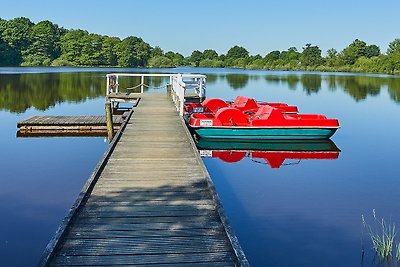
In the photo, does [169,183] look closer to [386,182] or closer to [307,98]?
[386,182]

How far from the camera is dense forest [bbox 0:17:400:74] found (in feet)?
271

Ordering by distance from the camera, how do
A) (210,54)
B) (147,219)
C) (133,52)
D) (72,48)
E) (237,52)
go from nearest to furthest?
(147,219)
(72,48)
(133,52)
(237,52)
(210,54)

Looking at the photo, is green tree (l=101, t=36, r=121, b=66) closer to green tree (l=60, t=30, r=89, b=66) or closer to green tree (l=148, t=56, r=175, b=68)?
green tree (l=60, t=30, r=89, b=66)

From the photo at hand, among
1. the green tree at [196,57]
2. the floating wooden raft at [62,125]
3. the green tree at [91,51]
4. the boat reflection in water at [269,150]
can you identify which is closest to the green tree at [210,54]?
the green tree at [196,57]

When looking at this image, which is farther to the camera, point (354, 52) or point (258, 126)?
point (354, 52)

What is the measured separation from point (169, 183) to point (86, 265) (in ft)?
8.51

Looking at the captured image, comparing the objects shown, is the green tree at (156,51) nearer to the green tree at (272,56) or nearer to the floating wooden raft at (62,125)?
the green tree at (272,56)

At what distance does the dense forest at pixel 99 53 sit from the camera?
3249 inches

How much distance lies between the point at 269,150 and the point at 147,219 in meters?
8.48

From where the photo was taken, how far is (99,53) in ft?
304

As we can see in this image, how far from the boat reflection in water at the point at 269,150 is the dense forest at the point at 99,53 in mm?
66710

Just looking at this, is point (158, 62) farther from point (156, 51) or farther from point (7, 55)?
point (7, 55)

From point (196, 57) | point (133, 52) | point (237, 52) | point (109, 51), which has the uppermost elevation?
point (237, 52)

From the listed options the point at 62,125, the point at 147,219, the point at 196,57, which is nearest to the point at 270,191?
the point at 147,219
